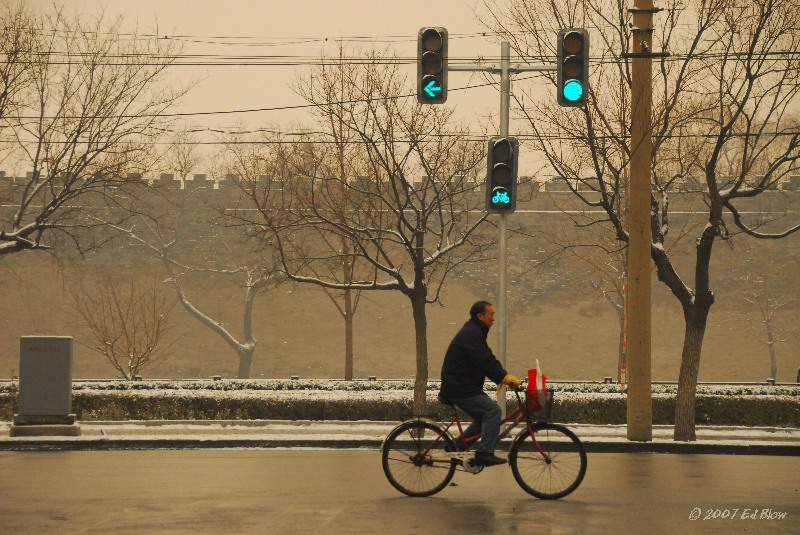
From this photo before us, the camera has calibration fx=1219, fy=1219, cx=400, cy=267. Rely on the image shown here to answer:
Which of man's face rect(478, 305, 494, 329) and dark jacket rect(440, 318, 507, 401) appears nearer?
dark jacket rect(440, 318, 507, 401)

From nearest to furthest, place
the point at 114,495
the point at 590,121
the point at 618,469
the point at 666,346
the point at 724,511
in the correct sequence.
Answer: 1. the point at 724,511
2. the point at 114,495
3. the point at 618,469
4. the point at 590,121
5. the point at 666,346

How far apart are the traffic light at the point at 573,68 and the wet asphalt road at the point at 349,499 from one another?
4.72m

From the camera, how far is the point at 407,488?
11.7 m

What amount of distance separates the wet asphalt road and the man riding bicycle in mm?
511

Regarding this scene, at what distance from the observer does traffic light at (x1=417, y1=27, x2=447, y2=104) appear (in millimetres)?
15930

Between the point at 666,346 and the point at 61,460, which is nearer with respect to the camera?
the point at 61,460

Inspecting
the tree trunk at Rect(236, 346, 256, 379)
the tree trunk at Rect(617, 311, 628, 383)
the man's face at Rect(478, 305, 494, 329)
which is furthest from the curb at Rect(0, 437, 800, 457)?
the tree trunk at Rect(236, 346, 256, 379)

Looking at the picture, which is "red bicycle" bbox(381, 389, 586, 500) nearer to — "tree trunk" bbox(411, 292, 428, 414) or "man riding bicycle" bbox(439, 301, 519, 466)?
"man riding bicycle" bbox(439, 301, 519, 466)

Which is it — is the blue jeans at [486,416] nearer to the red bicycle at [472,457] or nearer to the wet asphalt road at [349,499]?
the red bicycle at [472,457]


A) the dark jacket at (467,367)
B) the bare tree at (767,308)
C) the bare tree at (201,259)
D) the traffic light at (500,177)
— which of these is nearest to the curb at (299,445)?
the traffic light at (500,177)

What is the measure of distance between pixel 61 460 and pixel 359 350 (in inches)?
1322

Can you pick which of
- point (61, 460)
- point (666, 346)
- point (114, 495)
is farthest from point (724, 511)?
point (666, 346)

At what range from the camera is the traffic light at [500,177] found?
54.1 ft

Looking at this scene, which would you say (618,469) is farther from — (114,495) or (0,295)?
(0,295)
